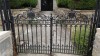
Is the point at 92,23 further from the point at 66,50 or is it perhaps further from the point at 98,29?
the point at 66,50

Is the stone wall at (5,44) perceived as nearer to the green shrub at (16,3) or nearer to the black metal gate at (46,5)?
the green shrub at (16,3)

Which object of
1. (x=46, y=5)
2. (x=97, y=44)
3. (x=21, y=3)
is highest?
(x=21, y=3)

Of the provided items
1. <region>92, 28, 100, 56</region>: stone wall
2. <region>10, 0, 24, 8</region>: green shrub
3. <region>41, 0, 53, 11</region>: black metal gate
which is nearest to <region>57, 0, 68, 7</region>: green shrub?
<region>41, 0, 53, 11</region>: black metal gate

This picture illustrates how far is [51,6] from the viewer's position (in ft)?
39.0

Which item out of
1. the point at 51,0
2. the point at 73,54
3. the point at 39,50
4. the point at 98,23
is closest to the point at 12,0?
the point at 51,0

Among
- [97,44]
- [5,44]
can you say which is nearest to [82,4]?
[97,44]

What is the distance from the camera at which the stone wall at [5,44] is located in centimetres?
369

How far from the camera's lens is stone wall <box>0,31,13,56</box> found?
3688 millimetres

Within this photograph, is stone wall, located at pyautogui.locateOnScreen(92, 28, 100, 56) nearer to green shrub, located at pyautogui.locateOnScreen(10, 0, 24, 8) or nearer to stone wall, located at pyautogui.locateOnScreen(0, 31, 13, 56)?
stone wall, located at pyautogui.locateOnScreen(0, 31, 13, 56)

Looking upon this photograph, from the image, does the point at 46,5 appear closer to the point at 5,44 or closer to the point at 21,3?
the point at 21,3

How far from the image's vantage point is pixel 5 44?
3.88 metres

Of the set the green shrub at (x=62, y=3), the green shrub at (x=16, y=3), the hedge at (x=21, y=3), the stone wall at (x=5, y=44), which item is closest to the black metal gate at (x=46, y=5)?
the green shrub at (x=62, y=3)

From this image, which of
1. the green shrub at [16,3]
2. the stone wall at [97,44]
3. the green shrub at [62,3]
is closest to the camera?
the stone wall at [97,44]

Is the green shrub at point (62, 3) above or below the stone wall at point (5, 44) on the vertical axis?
above
